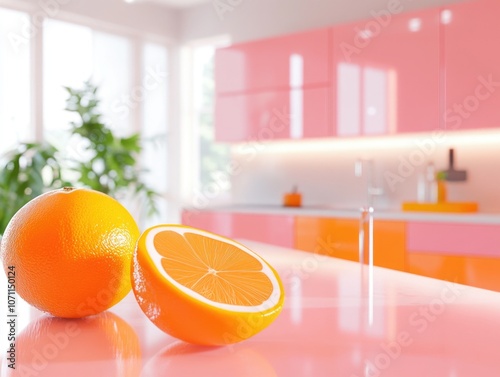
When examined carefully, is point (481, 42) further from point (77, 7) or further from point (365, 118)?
point (77, 7)

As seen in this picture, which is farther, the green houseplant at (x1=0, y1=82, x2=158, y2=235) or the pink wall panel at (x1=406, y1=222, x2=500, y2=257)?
the green houseplant at (x1=0, y1=82, x2=158, y2=235)

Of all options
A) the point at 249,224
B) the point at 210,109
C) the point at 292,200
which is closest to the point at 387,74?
the point at 292,200

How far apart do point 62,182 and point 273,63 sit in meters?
1.74

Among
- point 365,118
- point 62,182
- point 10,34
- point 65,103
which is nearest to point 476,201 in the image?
point 365,118

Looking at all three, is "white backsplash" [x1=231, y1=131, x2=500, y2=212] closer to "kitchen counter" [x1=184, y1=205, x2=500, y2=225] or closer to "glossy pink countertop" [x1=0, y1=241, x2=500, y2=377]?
"kitchen counter" [x1=184, y1=205, x2=500, y2=225]

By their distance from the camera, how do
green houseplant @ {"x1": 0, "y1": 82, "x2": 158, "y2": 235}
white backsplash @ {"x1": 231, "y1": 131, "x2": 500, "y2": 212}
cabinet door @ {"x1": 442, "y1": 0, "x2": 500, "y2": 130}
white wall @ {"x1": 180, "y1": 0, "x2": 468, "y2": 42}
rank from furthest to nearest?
white wall @ {"x1": 180, "y1": 0, "x2": 468, "y2": 42}, green houseplant @ {"x1": 0, "y1": 82, "x2": 158, "y2": 235}, white backsplash @ {"x1": 231, "y1": 131, "x2": 500, "y2": 212}, cabinet door @ {"x1": 442, "y1": 0, "x2": 500, "y2": 130}

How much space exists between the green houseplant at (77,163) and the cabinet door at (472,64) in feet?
7.73

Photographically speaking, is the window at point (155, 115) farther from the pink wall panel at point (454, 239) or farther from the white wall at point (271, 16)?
the pink wall panel at point (454, 239)

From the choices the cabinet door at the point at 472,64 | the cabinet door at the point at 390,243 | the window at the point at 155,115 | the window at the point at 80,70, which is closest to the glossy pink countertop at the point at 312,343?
the cabinet door at the point at 390,243

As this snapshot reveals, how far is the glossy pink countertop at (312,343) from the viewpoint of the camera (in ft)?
A: 1.95

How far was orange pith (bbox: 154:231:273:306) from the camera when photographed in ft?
2.24

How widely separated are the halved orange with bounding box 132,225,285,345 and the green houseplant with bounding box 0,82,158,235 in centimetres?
367

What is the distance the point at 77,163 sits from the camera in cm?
460

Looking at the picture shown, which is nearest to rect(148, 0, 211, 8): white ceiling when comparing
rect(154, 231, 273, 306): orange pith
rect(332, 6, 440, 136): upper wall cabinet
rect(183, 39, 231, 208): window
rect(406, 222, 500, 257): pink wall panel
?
rect(183, 39, 231, 208): window
